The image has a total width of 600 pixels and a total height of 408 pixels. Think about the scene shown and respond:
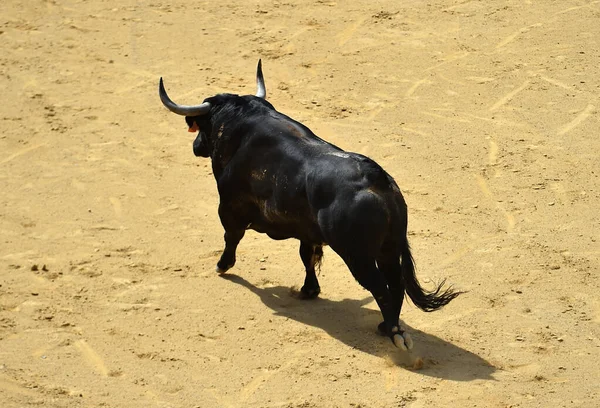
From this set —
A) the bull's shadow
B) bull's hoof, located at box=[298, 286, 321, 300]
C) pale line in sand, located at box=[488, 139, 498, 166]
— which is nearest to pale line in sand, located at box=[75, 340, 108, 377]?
the bull's shadow

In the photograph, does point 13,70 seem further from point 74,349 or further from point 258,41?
point 74,349

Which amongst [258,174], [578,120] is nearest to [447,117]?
[578,120]

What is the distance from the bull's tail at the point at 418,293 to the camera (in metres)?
9.52

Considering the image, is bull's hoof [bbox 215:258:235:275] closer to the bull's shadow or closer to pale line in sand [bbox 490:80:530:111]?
the bull's shadow

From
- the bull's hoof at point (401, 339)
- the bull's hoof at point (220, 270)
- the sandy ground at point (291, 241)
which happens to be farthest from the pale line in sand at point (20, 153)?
the bull's hoof at point (401, 339)

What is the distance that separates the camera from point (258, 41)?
16.5m

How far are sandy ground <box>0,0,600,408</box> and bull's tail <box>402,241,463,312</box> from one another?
0.25 meters

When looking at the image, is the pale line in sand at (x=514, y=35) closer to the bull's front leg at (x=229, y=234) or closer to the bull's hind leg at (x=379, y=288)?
the bull's front leg at (x=229, y=234)

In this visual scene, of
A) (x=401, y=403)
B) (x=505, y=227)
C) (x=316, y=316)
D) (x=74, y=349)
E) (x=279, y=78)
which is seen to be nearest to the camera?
(x=401, y=403)

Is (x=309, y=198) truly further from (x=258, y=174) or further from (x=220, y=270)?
(x=220, y=270)

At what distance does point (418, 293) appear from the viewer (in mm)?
9633

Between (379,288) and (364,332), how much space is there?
740 millimetres

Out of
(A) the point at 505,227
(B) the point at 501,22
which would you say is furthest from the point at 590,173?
(B) the point at 501,22

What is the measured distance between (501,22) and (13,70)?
7187 mm
